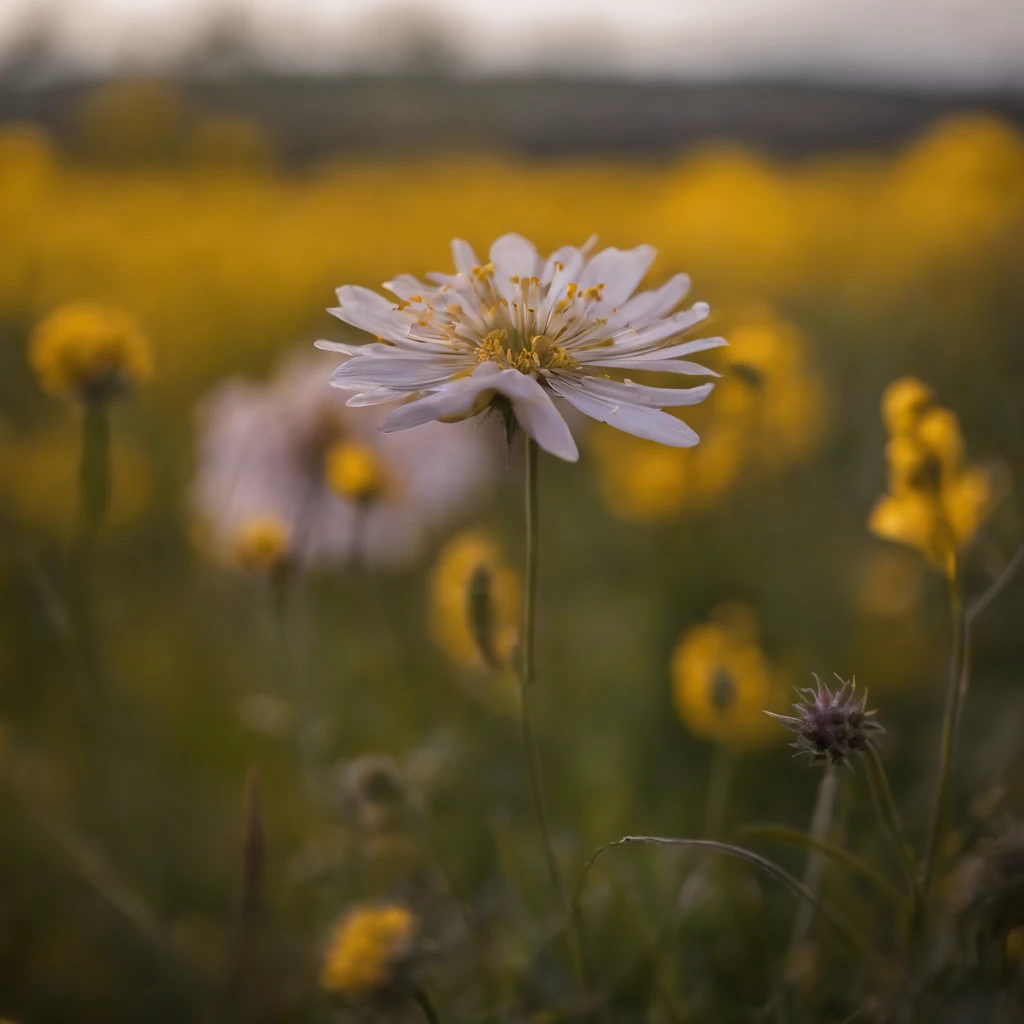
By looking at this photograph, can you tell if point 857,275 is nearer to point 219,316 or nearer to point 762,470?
point 762,470

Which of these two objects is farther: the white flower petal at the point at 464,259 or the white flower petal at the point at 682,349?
the white flower petal at the point at 464,259

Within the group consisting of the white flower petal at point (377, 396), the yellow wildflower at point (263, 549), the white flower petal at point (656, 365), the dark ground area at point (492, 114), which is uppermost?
the dark ground area at point (492, 114)

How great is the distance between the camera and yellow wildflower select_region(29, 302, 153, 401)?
0.98m

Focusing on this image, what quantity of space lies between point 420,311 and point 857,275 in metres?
2.58

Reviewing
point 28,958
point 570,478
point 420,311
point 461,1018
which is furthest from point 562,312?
point 570,478

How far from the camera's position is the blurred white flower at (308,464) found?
1.59m

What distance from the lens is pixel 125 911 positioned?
886 mm

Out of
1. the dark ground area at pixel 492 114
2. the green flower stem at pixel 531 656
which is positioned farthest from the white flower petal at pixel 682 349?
the dark ground area at pixel 492 114

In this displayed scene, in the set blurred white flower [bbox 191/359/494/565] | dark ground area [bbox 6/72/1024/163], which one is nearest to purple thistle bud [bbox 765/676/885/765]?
blurred white flower [bbox 191/359/494/565]

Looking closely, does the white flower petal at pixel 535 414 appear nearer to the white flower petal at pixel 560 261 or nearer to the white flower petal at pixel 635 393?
the white flower petal at pixel 635 393

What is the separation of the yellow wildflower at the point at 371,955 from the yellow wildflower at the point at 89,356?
1.93 feet

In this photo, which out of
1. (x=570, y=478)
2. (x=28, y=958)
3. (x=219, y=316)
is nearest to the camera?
(x=28, y=958)

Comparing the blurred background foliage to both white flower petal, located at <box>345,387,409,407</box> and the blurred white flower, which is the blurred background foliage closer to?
the blurred white flower

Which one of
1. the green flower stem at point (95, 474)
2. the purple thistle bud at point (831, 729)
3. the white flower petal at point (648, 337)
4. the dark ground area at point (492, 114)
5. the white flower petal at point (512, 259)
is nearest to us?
the purple thistle bud at point (831, 729)
